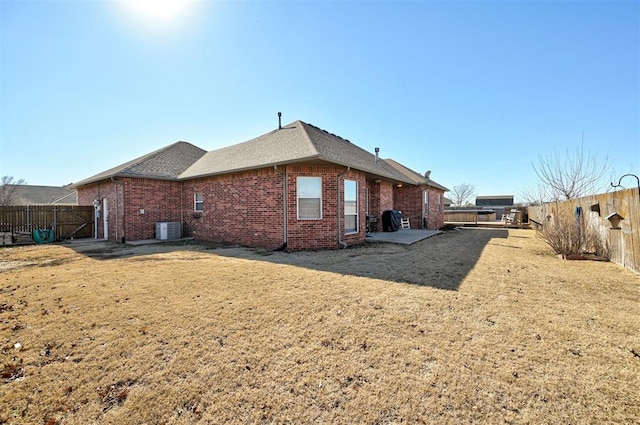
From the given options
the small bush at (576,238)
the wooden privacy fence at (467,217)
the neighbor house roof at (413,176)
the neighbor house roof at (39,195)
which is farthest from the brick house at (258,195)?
the neighbor house roof at (39,195)

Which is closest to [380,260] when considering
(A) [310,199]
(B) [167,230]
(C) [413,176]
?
(A) [310,199]

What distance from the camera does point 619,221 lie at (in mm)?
6812

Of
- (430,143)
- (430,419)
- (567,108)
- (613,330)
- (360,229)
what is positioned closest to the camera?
(430,419)

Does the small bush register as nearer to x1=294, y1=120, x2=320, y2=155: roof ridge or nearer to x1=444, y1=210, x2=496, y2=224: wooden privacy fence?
x1=294, y1=120, x2=320, y2=155: roof ridge

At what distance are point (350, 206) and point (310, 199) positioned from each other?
1.90m

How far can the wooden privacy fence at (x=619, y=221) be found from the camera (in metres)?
6.14

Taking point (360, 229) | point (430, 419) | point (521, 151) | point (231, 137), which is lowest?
point (430, 419)

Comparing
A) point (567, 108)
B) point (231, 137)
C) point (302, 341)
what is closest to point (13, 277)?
point (302, 341)

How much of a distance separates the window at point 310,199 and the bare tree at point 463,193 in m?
67.1

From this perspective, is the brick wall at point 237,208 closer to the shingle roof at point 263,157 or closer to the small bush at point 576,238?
the shingle roof at point 263,157

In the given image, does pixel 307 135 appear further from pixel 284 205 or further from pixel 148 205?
pixel 148 205

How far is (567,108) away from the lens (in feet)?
42.8

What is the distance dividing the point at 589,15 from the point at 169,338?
13.1 meters

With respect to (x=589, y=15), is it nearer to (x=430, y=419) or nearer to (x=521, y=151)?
(x=430, y=419)
